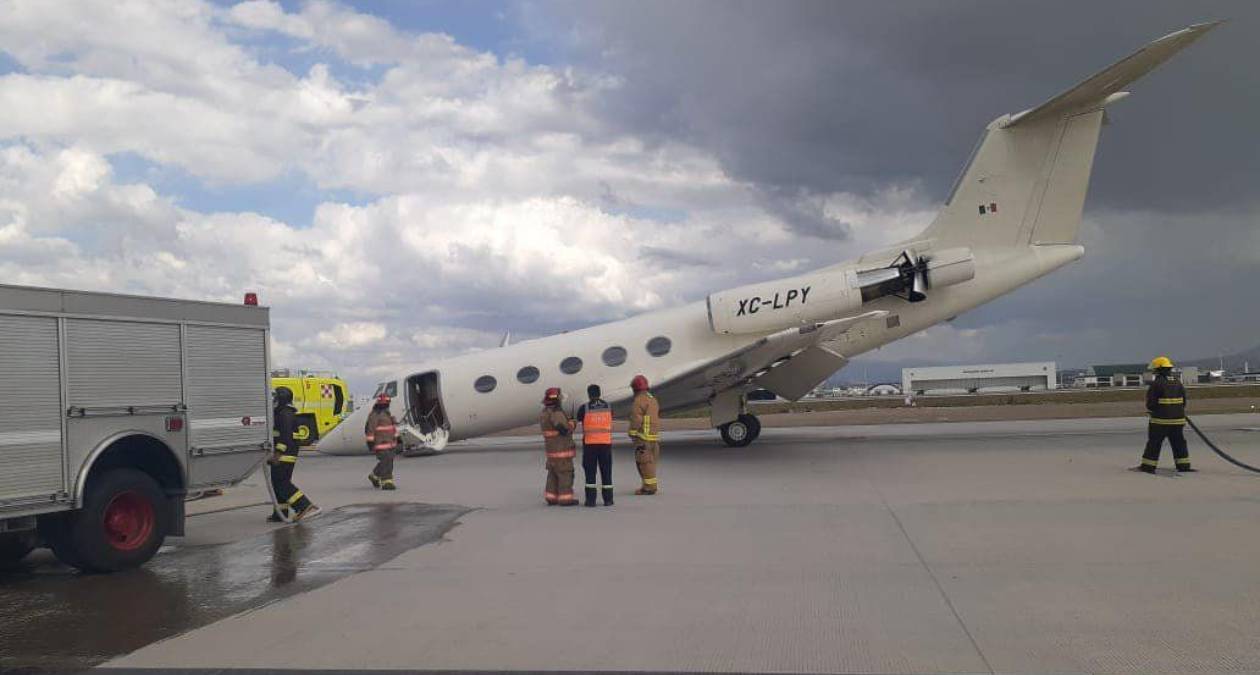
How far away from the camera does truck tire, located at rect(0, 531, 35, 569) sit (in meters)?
9.48

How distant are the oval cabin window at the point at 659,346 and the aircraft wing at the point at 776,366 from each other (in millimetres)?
1162

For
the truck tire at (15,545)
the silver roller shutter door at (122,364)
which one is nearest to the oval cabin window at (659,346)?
the silver roller shutter door at (122,364)

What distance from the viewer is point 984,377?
11644cm

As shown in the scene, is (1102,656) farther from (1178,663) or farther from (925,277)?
(925,277)

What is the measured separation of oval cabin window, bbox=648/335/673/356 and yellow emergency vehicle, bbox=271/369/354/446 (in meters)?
16.8

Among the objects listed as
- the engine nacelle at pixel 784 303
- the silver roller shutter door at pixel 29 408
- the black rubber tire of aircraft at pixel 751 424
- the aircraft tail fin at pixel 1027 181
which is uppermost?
the aircraft tail fin at pixel 1027 181

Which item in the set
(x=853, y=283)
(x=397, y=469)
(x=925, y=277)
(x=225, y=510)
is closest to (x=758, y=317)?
(x=853, y=283)

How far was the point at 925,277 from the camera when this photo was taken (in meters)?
18.9

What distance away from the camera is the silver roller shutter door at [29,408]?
8.03 metres

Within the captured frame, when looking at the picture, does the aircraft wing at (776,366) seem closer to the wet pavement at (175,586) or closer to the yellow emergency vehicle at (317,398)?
the wet pavement at (175,586)

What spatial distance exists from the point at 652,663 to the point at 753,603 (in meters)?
1.60

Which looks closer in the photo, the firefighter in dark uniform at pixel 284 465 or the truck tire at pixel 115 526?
the truck tire at pixel 115 526

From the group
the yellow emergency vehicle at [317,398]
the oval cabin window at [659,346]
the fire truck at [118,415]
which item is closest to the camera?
the fire truck at [118,415]

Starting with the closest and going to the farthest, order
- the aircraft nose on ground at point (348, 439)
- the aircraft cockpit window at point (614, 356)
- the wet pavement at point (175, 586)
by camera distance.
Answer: the wet pavement at point (175, 586), the aircraft cockpit window at point (614, 356), the aircraft nose on ground at point (348, 439)
